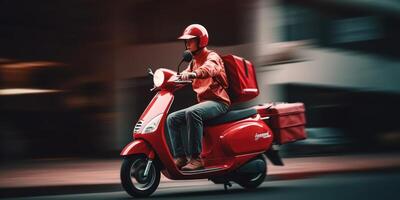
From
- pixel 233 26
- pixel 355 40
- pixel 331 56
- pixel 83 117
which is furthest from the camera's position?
pixel 355 40

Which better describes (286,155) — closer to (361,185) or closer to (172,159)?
(361,185)

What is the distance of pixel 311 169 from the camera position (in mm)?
11875

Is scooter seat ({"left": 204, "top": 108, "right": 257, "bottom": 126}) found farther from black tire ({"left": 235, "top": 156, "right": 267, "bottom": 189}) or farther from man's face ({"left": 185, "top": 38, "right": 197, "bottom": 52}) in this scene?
man's face ({"left": 185, "top": 38, "right": 197, "bottom": 52})

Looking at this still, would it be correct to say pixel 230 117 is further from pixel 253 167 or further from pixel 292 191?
pixel 292 191

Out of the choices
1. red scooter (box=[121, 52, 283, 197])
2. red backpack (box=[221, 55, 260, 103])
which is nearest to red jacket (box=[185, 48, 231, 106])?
red backpack (box=[221, 55, 260, 103])

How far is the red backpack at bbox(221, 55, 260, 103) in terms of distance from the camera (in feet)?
28.5

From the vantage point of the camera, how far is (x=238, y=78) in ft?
28.6

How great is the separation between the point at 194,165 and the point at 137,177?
2.29 ft

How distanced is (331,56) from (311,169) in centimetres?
1031

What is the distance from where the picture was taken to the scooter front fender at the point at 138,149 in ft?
25.9

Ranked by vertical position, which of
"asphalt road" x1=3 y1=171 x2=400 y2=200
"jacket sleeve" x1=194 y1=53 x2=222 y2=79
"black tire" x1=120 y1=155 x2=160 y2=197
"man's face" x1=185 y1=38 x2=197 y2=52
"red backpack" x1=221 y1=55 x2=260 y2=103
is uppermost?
"man's face" x1=185 y1=38 x2=197 y2=52

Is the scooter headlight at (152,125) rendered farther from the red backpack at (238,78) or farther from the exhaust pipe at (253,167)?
the exhaust pipe at (253,167)

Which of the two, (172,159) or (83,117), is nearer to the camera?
(172,159)

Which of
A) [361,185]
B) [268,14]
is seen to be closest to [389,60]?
[268,14]
